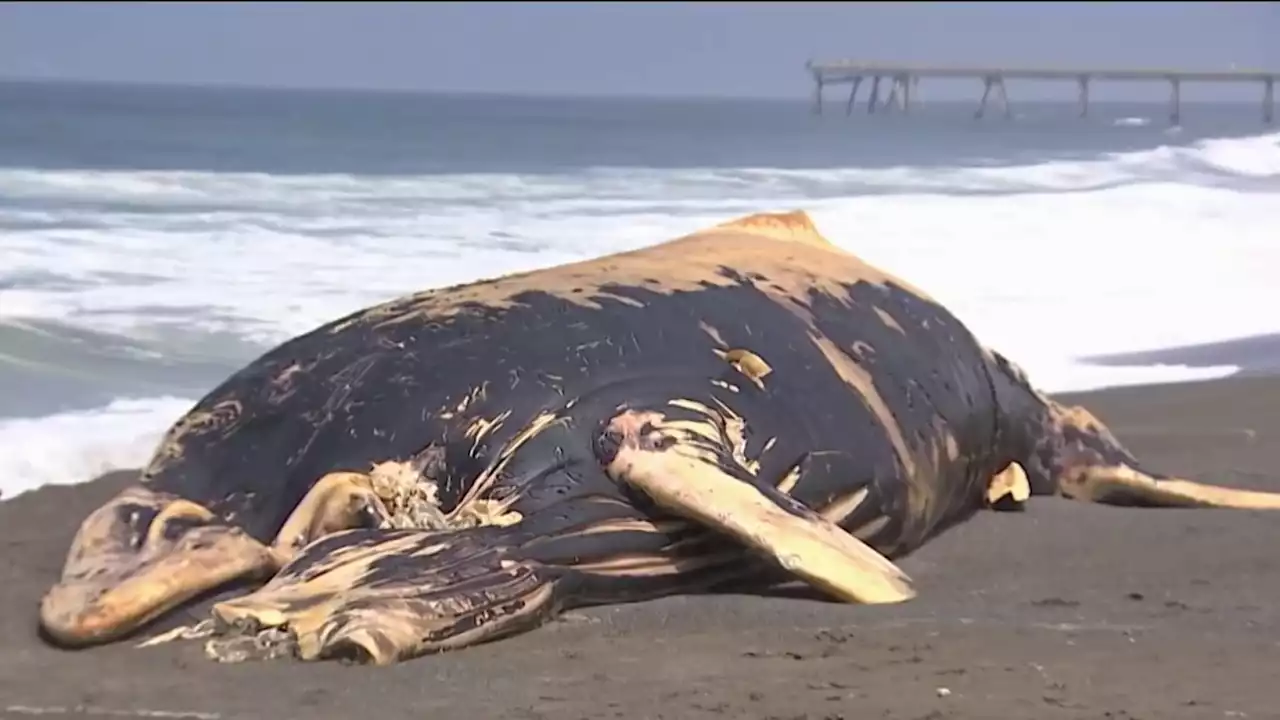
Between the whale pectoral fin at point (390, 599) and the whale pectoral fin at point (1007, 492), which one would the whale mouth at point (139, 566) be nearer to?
the whale pectoral fin at point (390, 599)

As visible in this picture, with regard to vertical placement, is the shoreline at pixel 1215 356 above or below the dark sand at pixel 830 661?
below

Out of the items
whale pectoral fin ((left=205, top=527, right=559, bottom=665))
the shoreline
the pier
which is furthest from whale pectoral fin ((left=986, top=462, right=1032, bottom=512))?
the pier

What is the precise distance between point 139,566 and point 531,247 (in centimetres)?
1128

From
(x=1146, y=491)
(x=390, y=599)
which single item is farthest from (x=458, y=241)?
(x=390, y=599)

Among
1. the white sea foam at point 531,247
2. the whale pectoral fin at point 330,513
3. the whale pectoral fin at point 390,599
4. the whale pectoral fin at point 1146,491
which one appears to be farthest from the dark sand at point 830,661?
the white sea foam at point 531,247

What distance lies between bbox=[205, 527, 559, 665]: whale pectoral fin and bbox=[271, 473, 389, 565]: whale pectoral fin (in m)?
0.13

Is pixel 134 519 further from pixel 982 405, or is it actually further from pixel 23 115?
pixel 23 115

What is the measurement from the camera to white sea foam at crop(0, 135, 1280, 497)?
10.1 m

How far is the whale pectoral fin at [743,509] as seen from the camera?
4.12m

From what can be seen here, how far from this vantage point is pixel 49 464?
21.7 ft

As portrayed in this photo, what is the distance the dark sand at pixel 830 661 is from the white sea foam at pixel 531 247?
2.85 meters

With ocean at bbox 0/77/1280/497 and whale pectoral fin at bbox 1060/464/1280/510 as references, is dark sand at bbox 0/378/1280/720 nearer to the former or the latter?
whale pectoral fin at bbox 1060/464/1280/510

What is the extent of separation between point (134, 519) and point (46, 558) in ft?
2.40

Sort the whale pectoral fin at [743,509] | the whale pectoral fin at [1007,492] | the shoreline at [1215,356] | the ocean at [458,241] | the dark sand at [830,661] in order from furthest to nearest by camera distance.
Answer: the shoreline at [1215,356] < the ocean at [458,241] < the whale pectoral fin at [1007,492] < the whale pectoral fin at [743,509] < the dark sand at [830,661]
